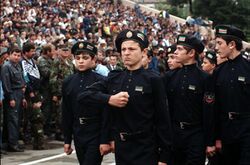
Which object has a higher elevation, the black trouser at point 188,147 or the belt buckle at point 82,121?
the belt buckle at point 82,121

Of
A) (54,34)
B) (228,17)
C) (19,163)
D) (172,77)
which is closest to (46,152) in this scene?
(19,163)

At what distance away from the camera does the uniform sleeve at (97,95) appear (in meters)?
5.62

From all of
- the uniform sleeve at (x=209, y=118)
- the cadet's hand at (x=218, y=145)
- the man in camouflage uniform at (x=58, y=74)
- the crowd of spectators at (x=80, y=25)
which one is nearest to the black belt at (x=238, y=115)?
the uniform sleeve at (x=209, y=118)

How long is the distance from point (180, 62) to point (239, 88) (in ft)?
2.88

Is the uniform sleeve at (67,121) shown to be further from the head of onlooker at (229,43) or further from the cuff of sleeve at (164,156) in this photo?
the head of onlooker at (229,43)

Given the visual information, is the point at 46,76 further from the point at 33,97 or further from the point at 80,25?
the point at 80,25

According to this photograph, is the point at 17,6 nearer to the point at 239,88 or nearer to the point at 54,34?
the point at 54,34

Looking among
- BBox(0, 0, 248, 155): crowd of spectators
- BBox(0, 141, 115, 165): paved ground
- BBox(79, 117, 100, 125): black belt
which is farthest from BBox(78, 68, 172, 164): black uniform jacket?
BBox(0, 0, 248, 155): crowd of spectators

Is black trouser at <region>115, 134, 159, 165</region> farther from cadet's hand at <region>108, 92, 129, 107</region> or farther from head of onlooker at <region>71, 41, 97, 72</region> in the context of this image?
head of onlooker at <region>71, 41, 97, 72</region>

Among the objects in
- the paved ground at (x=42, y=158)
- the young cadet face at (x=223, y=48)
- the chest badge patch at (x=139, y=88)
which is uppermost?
the young cadet face at (x=223, y=48)

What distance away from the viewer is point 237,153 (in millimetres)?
6582

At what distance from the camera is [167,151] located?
5.62 metres

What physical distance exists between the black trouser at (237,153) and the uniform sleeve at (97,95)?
1.71 meters

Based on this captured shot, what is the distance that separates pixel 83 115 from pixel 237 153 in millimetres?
1880
